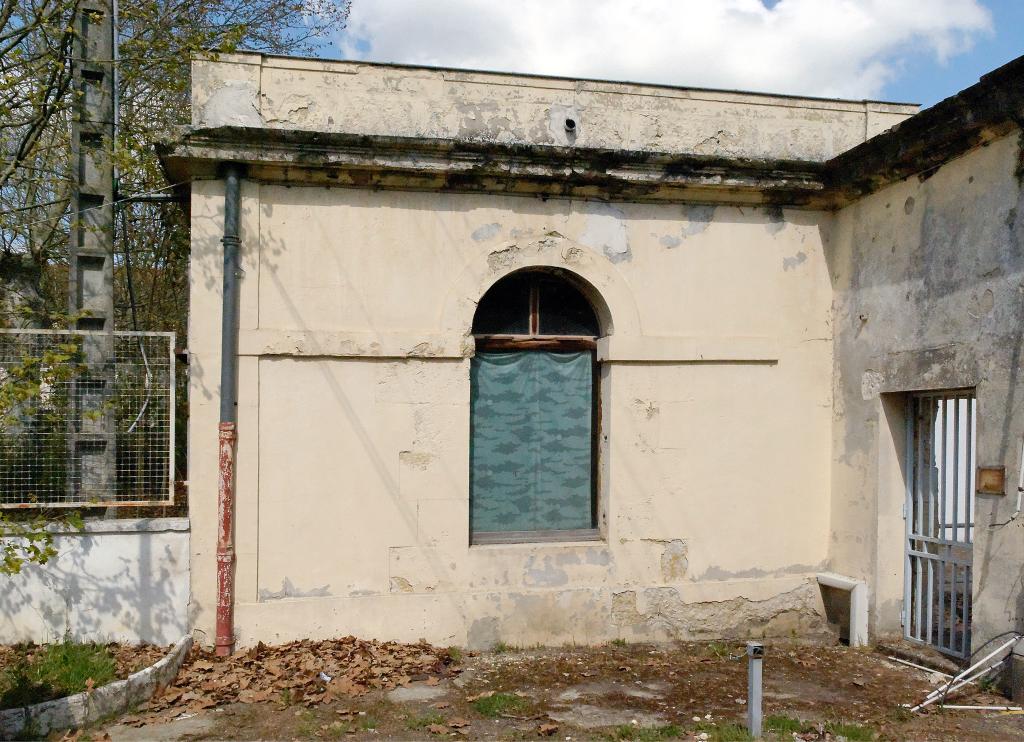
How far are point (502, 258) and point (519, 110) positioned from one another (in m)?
1.27

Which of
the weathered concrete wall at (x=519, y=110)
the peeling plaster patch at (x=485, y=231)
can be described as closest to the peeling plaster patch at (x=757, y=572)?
the peeling plaster patch at (x=485, y=231)

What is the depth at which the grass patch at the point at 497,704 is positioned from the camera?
17.5 feet

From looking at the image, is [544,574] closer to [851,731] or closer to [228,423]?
[851,731]

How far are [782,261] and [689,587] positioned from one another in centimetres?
306

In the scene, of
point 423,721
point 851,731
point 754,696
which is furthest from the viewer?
point 423,721

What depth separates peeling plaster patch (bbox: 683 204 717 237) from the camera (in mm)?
7262

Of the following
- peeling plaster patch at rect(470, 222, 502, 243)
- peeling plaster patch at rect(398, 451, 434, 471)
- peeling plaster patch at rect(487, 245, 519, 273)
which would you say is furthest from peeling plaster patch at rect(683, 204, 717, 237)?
peeling plaster patch at rect(398, 451, 434, 471)

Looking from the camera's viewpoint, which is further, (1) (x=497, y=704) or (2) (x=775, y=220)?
(2) (x=775, y=220)

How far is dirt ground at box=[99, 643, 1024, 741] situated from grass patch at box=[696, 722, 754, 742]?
1cm

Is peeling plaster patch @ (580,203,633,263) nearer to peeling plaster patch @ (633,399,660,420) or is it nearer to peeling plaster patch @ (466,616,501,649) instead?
peeling plaster patch @ (633,399,660,420)

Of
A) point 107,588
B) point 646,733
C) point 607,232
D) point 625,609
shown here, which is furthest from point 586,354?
point 107,588

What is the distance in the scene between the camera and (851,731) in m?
4.89

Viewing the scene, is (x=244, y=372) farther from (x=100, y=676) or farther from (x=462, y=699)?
(x=462, y=699)

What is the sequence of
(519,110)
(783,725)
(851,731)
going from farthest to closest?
1. (519,110)
2. (783,725)
3. (851,731)
